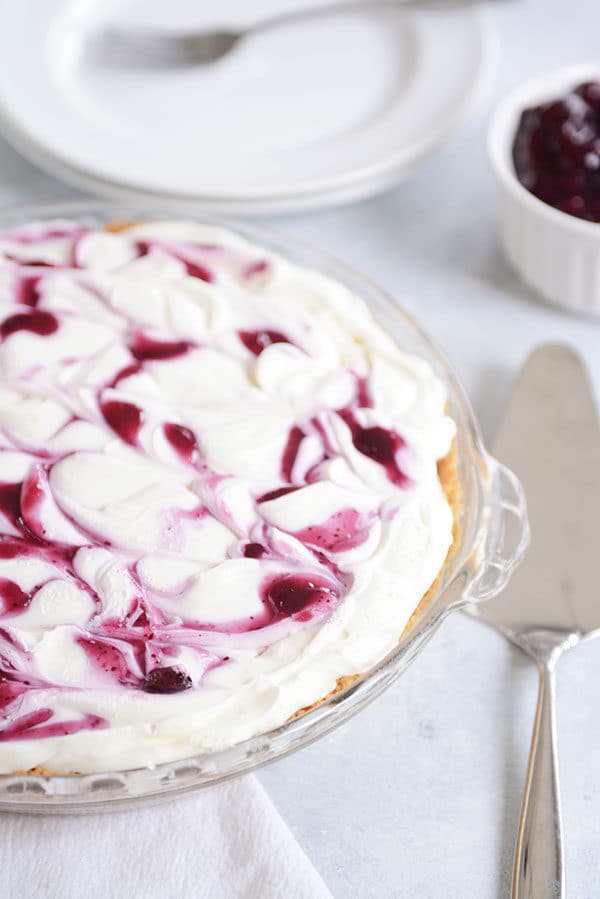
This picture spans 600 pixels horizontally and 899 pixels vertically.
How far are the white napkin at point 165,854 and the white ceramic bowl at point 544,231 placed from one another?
110 centimetres

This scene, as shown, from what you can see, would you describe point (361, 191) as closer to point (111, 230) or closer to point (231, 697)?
point (111, 230)

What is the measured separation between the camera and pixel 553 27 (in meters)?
2.69

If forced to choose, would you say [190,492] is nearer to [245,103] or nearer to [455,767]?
[455,767]

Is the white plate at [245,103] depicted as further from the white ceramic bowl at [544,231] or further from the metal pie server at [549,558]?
the metal pie server at [549,558]

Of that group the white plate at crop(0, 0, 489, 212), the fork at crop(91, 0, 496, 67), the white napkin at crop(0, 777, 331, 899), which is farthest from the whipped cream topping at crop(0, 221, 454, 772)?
the fork at crop(91, 0, 496, 67)

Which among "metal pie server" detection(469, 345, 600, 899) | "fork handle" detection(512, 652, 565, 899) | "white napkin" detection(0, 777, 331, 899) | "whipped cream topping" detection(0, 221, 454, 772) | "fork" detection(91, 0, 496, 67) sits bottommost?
"white napkin" detection(0, 777, 331, 899)

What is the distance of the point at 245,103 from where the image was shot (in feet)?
7.52

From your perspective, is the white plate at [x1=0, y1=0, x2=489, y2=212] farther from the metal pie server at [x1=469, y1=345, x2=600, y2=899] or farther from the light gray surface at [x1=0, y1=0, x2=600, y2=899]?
the metal pie server at [x1=469, y1=345, x2=600, y2=899]

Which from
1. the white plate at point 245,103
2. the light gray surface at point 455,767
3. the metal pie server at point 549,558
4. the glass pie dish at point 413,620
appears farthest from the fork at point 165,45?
the metal pie server at point 549,558

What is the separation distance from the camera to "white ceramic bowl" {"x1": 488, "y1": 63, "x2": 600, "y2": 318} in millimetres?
1905

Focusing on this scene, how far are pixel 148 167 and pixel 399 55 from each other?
687 mm

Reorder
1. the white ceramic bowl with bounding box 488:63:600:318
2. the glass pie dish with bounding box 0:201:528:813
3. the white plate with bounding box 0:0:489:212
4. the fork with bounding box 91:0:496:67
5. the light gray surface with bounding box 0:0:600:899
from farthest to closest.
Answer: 1. the fork with bounding box 91:0:496:67
2. the white plate with bounding box 0:0:489:212
3. the white ceramic bowl with bounding box 488:63:600:318
4. the light gray surface with bounding box 0:0:600:899
5. the glass pie dish with bounding box 0:201:528:813

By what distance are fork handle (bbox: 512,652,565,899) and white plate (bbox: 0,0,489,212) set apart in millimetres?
1118

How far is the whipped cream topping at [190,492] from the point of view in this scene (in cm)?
127
